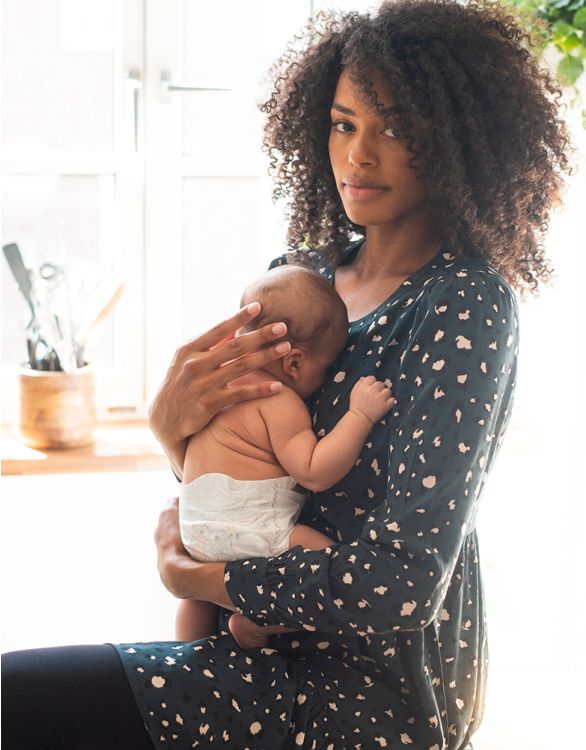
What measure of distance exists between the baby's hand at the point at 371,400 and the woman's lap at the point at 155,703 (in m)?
0.34

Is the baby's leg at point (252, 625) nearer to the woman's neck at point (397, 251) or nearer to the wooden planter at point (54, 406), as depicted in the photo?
the woman's neck at point (397, 251)

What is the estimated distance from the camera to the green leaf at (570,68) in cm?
206

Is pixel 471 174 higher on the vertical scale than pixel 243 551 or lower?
higher

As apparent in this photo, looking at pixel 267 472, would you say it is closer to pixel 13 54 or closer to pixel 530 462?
pixel 530 462

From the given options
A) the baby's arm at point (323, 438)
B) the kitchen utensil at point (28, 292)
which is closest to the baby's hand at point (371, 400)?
the baby's arm at point (323, 438)

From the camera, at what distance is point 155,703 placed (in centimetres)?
126

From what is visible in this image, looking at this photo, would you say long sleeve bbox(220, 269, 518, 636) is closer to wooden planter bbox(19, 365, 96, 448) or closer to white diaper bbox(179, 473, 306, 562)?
white diaper bbox(179, 473, 306, 562)

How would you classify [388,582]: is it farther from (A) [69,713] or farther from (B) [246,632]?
(A) [69,713]

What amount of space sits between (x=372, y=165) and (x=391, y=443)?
0.37 m

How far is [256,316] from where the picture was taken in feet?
4.59

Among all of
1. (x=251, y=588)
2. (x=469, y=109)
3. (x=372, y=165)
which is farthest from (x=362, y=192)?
(x=251, y=588)

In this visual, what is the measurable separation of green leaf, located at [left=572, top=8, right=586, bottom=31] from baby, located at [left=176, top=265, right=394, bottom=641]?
100 centimetres

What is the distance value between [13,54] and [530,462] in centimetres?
158

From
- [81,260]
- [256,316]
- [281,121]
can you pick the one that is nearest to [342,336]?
[256,316]
